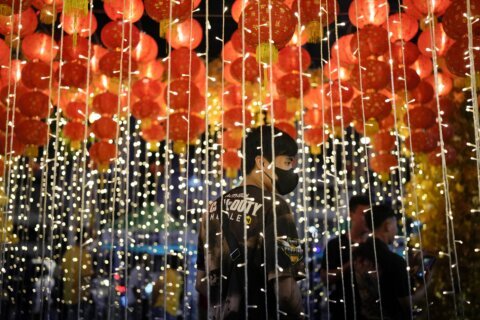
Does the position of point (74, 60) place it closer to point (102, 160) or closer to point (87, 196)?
point (102, 160)

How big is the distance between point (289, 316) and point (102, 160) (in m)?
2.45

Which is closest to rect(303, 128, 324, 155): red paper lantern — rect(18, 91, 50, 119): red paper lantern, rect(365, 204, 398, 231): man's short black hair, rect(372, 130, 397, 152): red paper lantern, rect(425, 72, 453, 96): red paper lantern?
rect(372, 130, 397, 152): red paper lantern

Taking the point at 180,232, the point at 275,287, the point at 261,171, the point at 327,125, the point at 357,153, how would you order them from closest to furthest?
1. the point at 275,287
2. the point at 261,171
3. the point at 327,125
4. the point at 357,153
5. the point at 180,232

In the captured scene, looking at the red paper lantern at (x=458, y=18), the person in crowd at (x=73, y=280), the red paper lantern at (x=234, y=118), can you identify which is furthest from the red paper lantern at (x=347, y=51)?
the person in crowd at (x=73, y=280)

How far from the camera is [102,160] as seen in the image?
4.11 m

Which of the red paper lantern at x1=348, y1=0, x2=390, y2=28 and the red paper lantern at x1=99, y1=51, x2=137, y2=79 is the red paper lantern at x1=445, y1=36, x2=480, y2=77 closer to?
the red paper lantern at x1=348, y1=0, x2=390, y2=28

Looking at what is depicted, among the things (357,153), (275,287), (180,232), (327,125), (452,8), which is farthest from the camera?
(180,232)

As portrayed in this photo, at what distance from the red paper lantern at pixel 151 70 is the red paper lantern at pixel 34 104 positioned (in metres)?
0.71

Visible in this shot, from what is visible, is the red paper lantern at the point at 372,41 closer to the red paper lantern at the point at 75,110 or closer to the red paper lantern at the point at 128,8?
the red paper lantern at the point at 128,8

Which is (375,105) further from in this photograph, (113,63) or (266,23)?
(113,63)

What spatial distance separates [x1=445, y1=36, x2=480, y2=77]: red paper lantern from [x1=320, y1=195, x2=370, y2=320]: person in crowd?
0.92 metres

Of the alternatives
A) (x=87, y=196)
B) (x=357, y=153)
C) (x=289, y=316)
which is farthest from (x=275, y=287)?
(x=87, y=196)

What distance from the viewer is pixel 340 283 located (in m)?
2.94

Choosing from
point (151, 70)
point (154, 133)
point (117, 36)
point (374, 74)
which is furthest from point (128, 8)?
point (374, 74)
